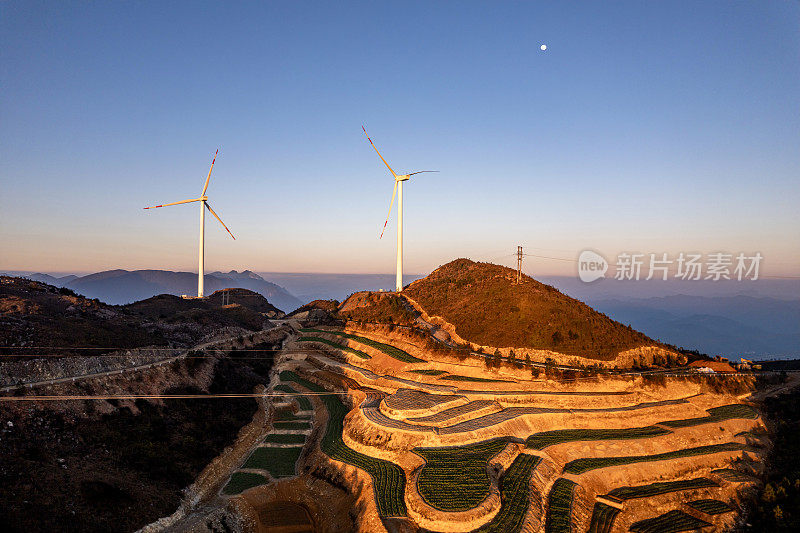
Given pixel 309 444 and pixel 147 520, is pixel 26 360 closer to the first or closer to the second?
pixel 147 520

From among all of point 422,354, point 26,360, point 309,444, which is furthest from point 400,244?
point 26,360

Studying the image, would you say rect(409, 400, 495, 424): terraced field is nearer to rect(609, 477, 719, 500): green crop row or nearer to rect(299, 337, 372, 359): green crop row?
rect(609, 477, 719, 500): green crop row

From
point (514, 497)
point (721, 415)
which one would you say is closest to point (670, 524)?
point (514, 497)

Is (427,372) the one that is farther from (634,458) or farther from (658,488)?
(658,488)

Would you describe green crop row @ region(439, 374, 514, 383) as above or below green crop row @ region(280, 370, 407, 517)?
above

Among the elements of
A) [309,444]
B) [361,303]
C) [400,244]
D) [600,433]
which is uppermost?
[400,244]

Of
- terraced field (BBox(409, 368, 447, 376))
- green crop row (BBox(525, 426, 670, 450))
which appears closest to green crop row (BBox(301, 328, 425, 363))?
terraced field (BBox(409, 368, 447, 376))
